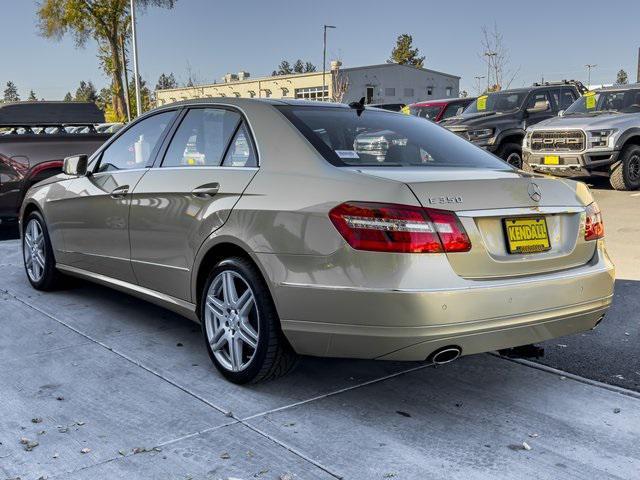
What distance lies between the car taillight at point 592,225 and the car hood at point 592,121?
8951 mm

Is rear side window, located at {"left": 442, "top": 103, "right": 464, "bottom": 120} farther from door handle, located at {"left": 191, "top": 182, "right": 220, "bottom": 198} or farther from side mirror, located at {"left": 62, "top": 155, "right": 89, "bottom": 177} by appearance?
door handle, located at {"left": 191, "top": 182, "right": 220, "bottom": 198}

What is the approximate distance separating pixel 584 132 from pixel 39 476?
36.0ft

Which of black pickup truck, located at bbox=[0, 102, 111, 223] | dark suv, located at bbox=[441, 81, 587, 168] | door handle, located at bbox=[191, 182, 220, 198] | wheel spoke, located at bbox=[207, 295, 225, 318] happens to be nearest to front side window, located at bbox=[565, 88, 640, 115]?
dark suv, located at bbox=[441, 81, 587, 168]

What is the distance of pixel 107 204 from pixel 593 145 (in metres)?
9.38

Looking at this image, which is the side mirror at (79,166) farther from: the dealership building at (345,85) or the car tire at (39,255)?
the dealership building at (345,85)

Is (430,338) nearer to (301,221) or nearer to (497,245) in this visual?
(497,245)

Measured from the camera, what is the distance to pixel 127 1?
A: 38.1m

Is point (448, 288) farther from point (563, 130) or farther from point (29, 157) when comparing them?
point (563, 130)

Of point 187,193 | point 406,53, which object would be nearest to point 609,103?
point 187,193

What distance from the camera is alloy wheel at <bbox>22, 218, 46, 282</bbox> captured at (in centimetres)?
590

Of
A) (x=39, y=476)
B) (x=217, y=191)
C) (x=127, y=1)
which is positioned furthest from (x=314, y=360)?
(x=127, y=1)

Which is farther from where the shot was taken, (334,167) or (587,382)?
(587,382)

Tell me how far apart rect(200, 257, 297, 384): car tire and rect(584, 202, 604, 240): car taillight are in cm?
162

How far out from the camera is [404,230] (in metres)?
3.01
